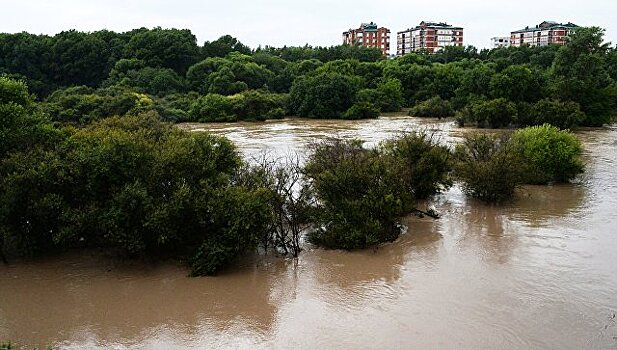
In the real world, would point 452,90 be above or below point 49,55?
below

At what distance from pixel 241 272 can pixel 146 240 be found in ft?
8.81

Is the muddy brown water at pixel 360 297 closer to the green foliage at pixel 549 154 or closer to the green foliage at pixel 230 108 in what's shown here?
the green foliage at pixel 549 154

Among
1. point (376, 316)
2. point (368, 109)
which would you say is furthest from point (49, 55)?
point (376, 316)

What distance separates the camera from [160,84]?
6588cm

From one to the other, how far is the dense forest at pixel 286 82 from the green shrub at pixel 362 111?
104 millimetres

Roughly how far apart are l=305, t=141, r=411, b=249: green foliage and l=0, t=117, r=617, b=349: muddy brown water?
0.47 metres

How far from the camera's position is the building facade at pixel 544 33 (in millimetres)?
131750

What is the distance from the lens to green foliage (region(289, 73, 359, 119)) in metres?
57.3

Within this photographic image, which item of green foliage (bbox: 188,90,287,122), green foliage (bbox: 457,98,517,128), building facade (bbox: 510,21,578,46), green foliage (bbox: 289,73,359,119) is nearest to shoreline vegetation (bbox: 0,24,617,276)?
green foliage (bbox: 457,98,517,128)

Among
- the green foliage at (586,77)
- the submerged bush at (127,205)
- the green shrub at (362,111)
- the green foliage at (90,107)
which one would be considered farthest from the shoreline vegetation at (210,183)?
the green foliage at (90,107)

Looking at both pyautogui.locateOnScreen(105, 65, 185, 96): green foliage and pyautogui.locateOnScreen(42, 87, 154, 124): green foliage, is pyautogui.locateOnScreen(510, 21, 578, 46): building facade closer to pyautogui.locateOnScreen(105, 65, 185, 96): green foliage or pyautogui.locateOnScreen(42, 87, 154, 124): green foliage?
pyautogui.locateOnScreen(105, 65, 185, 96): green foliage

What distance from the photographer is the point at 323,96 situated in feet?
188

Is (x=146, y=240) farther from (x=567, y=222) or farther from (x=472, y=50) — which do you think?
(x=472, y=50)

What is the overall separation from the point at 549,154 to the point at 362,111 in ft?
108
